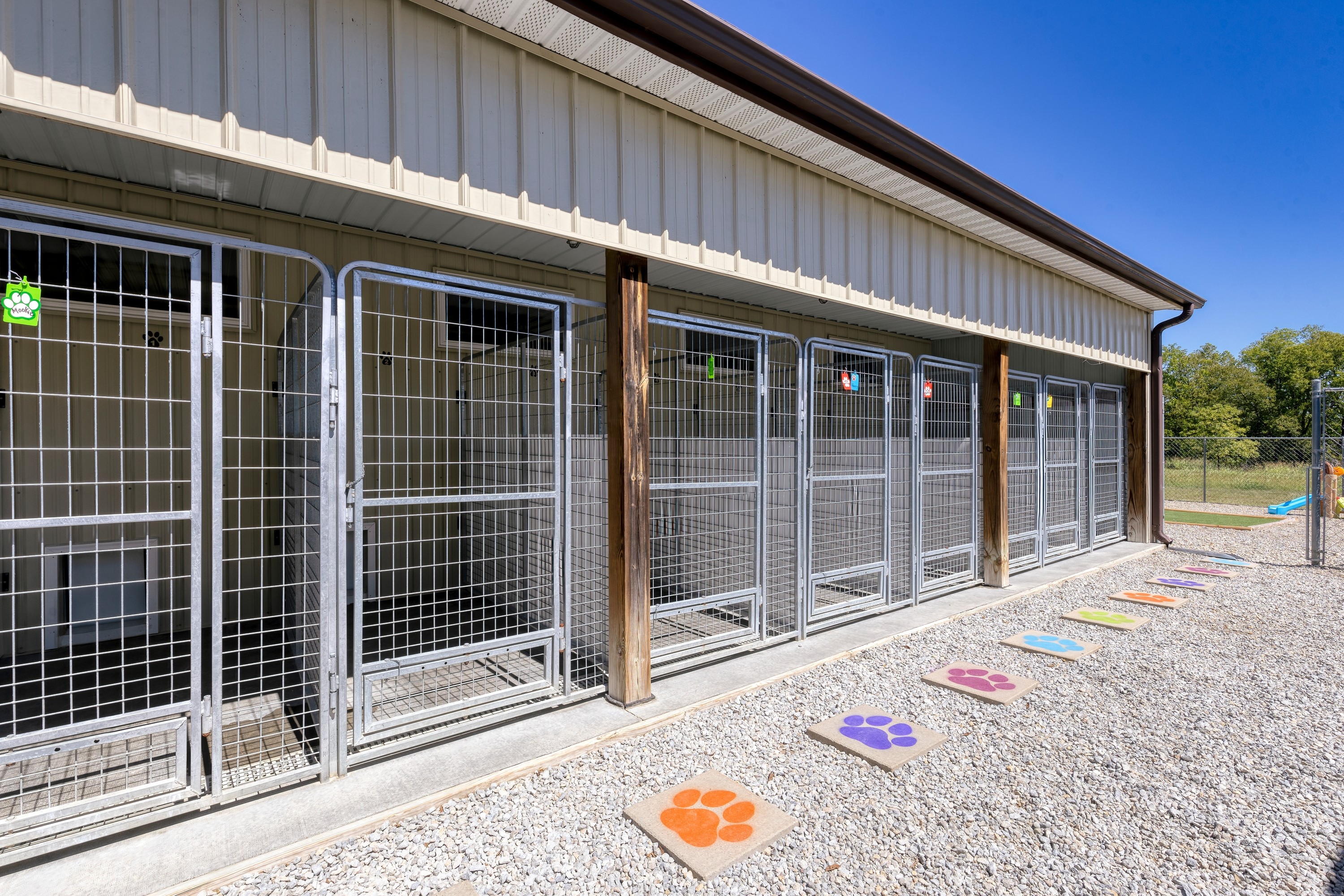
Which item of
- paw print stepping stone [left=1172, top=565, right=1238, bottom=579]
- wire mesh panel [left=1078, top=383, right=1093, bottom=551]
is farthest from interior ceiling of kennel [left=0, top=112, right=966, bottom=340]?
paw print stepping stone [left=1172, top=565, right=1238, bottom=579]

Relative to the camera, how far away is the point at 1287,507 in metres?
13.3

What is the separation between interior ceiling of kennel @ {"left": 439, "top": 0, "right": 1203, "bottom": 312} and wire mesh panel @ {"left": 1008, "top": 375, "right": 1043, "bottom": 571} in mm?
2070

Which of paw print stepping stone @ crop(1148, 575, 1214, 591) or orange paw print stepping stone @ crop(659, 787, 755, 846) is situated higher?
orange paw print stepping stone @ crop(659, 787, 755, 846)

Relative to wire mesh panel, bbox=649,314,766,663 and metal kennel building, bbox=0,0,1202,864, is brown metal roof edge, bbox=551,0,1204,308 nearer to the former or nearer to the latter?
metal kennel building, bbox=0,0,1202,864

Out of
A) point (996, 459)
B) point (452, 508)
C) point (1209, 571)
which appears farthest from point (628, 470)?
point (1209, 571)

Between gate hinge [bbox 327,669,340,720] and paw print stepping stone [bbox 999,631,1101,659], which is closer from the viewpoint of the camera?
gate hinge [bbox 327,669,340,720]

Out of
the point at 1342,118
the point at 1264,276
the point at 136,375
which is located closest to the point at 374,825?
the point at 136,375

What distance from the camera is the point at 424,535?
494cm

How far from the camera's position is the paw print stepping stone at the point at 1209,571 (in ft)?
22.3

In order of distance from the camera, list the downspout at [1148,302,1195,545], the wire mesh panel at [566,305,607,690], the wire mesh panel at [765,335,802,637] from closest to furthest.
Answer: the wire mesh panel at [566,305,607,690] → the wire mesh panel at [765,335,802,637] → the downspout at [1148,302,1195,545]

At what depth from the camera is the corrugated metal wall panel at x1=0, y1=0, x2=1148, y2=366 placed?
204 centimetres

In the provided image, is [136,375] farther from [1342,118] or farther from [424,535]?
[1342,118]

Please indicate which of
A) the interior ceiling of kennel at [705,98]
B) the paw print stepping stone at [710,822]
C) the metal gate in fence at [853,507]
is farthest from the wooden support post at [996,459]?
the paw print stepping stone at [710,822]

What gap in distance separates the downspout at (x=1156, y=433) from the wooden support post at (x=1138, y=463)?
2 centimetres
